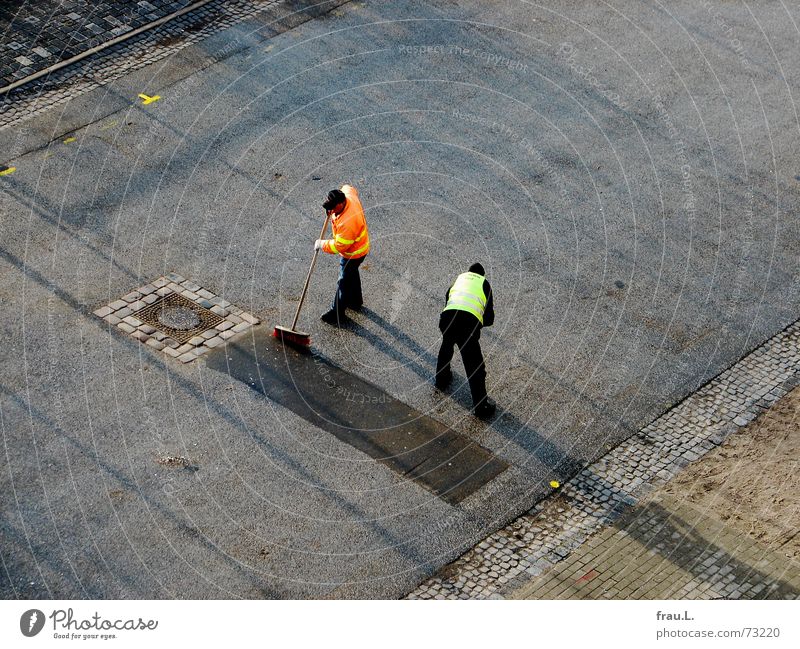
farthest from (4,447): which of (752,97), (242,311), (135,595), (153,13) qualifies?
(752,97)

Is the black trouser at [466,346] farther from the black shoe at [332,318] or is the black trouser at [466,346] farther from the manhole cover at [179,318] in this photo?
the manhole cover at [179,318]

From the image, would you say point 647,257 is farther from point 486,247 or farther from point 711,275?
point 486,247

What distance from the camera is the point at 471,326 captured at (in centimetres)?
1264

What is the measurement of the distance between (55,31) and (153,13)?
1.77 m

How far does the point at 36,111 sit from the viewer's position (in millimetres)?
17609

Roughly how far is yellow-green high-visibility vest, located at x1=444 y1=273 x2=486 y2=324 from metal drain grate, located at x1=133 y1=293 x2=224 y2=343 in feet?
10.1

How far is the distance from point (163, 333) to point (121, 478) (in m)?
2.51

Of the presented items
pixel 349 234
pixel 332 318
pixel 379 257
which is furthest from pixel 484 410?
pixel 379 257

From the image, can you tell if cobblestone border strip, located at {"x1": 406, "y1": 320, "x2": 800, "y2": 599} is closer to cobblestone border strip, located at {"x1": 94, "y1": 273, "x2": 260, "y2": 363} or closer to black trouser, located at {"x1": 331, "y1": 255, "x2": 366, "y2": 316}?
black trouser, located at {"x1": 331, "y1": 255, "x2": 366, "y2": 316}

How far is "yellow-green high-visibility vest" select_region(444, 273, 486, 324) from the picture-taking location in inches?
497

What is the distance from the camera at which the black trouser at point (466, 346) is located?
12.6 meters

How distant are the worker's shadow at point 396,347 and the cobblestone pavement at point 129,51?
22.8 ft
